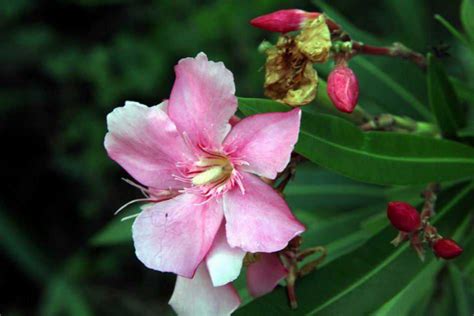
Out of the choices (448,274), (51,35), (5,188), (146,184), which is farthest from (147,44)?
(146,184)

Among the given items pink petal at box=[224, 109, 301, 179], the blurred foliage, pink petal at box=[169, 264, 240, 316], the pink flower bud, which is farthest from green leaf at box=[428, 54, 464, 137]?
the blurred foliage

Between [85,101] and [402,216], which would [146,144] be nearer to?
[402,216]

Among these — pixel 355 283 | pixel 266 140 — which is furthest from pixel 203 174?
pixel 355 283

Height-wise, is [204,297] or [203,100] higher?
[203,100]

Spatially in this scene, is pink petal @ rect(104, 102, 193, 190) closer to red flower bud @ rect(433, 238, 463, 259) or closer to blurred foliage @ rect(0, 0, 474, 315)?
red flower bud @ rect(433, 238, 463, 259)

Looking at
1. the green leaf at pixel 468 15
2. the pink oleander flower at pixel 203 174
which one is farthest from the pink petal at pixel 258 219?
the green leaf at pixel 468 15

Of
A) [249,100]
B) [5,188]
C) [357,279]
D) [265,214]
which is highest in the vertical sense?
[249,100]

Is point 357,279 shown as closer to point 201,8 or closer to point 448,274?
point 448,274
